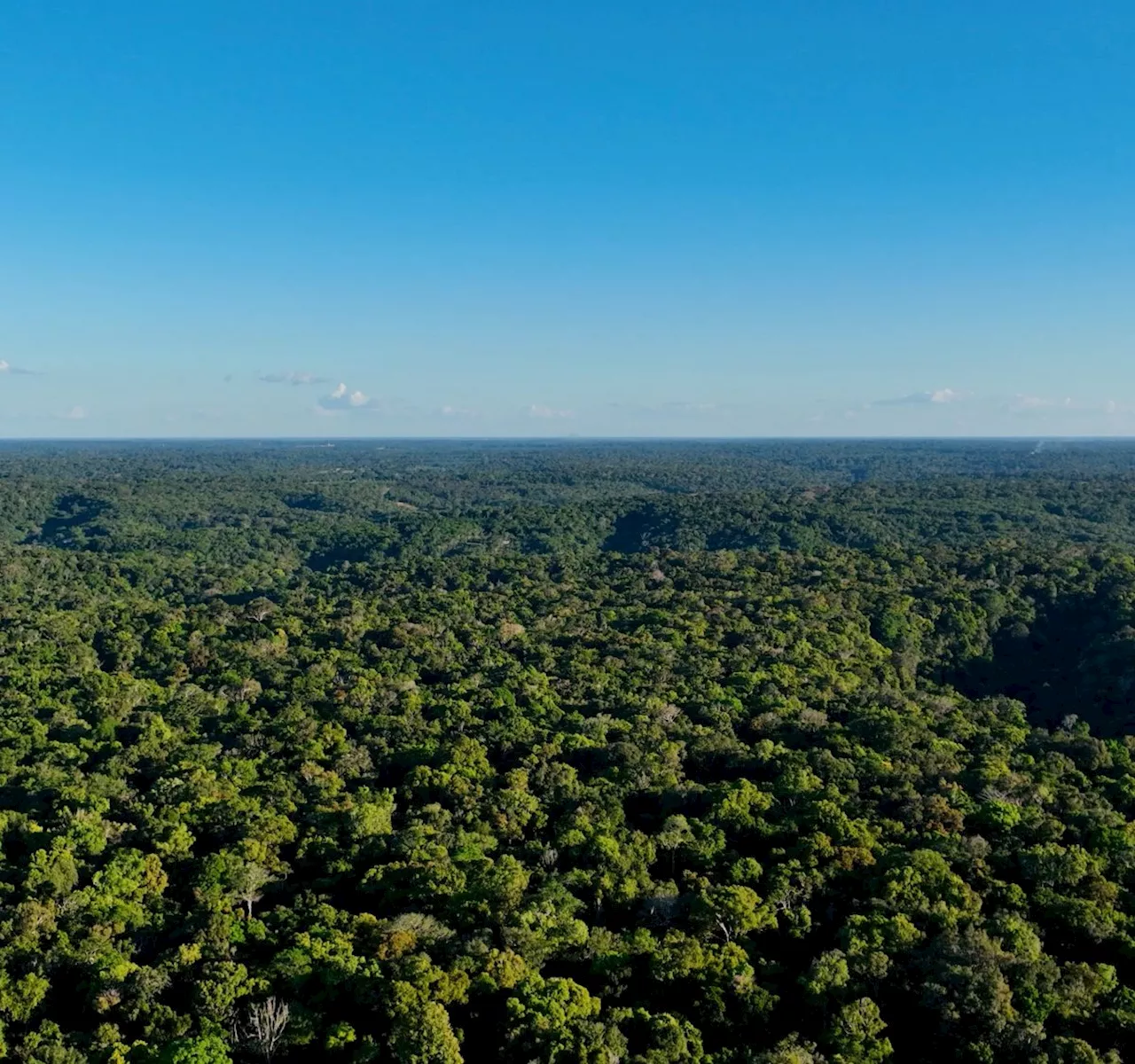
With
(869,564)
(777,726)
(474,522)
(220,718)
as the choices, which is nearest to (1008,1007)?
(777,726)

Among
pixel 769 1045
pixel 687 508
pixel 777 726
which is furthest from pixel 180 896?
pixel 687 508

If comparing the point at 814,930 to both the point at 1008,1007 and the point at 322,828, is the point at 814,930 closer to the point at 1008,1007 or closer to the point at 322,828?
the point at 1008,1007

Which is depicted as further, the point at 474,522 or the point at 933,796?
the point at 474,522

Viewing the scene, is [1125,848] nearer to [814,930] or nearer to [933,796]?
[933,796]

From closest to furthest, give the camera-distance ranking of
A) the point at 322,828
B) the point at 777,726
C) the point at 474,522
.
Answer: the point at 322,828 → the point at 777,726 → the point at 474,522

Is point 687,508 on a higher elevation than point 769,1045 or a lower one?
higher

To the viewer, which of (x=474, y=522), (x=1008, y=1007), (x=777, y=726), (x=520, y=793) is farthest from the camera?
(x=474, y=522)
